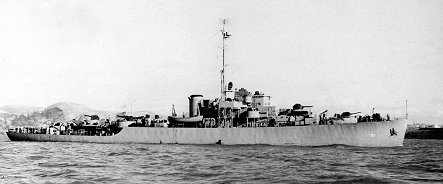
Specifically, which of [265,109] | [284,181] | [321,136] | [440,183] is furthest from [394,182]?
[265,109]

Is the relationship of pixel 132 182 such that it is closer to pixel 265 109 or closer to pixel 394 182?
pixel 394 182

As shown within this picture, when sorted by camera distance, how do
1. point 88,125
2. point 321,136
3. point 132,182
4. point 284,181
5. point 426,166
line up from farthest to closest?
point 88,125 < point 321,136 < point 426,166 < point 284,181 < point 132,182

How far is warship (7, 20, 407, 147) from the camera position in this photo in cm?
3341

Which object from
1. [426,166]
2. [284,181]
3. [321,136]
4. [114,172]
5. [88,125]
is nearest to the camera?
[284,181]

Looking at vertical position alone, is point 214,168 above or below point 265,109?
below

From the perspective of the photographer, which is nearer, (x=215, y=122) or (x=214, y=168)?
(x=214, y=168)

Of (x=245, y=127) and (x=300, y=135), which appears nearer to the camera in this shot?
(x=300, y=135)

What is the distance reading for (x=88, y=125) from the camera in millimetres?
44375

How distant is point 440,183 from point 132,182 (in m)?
10.8

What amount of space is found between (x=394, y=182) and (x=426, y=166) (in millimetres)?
6723

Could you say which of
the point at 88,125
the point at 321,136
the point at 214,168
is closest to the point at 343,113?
the point at 321,136

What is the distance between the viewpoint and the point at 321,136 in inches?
1320

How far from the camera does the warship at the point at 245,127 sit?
33.4 m

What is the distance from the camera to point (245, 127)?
116 ft
